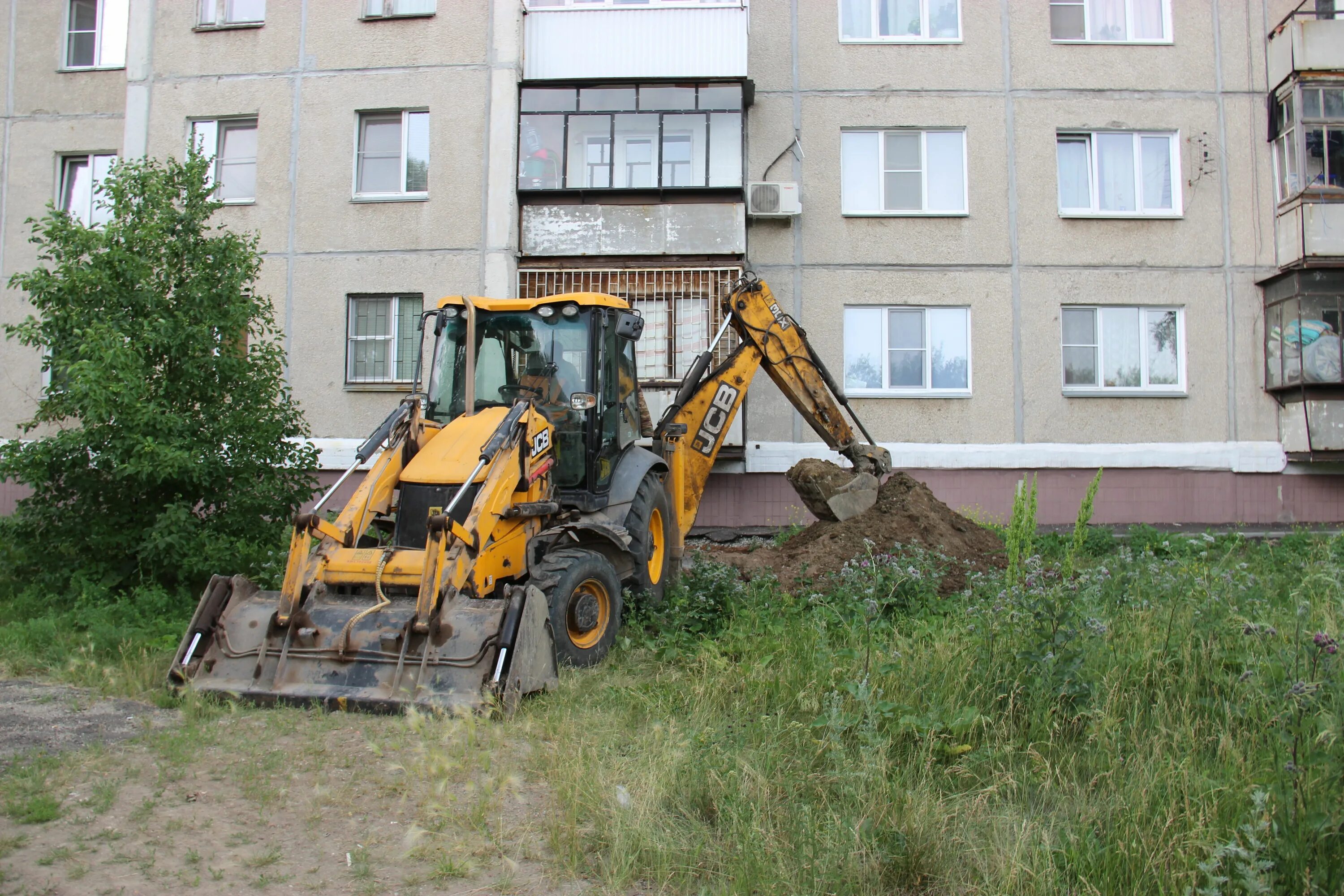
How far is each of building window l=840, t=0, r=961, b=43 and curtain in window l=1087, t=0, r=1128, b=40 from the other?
2170 mm

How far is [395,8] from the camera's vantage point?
1549 cm

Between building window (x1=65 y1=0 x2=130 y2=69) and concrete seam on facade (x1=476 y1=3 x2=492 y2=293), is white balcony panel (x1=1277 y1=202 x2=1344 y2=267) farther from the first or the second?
building window (x1=65 y1=0 x2=130 y2=69)

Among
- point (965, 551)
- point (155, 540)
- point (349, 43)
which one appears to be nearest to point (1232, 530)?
point (965, 551)

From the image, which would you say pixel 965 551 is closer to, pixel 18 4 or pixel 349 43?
pixel 349 43

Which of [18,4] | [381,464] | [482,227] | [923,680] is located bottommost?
[923,680]

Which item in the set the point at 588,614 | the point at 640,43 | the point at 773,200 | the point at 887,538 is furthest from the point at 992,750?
the point at 640,43

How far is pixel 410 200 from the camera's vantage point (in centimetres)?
1534

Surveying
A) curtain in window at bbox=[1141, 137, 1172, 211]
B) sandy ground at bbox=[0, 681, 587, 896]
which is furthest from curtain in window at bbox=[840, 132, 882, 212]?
sandy ground at bbox=[0, 681, 587, 896]

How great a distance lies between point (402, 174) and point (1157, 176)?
1205 cm

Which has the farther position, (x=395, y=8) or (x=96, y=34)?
(x=96, y=34)

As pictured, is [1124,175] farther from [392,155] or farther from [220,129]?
[220,129]

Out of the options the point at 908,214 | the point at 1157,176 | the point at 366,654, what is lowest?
the point at 366,654

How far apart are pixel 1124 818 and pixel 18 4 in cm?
2130

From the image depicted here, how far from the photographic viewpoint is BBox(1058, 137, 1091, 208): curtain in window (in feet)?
51.0
